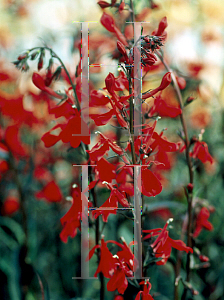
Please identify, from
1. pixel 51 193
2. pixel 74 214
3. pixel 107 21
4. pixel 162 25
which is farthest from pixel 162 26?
pixel 51 193

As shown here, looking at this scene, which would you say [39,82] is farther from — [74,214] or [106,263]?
[106,263]

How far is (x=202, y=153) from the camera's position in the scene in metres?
0.65

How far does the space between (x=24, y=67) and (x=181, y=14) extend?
68.6 inches

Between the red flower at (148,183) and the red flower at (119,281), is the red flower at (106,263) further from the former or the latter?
the red flower at (148,183)

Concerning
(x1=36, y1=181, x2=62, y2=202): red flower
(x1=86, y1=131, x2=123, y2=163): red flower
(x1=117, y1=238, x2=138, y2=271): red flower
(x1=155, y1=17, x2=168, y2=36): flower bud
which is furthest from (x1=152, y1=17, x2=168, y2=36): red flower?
(x1=36, y1=181, x2=62, y2=202): red flower

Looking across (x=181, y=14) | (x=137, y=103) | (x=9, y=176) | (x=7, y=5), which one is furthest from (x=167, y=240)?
(x=181, y=14)

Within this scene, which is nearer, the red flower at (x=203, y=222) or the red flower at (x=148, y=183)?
→ the red flower at (x=148, y=183)

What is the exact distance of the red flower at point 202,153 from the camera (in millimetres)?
644

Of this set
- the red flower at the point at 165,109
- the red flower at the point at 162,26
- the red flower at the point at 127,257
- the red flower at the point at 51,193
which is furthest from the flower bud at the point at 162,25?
the red flower at the point at 51,193

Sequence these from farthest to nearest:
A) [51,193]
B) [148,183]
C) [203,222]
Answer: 1. [51,193]
2. [203,222]
3. [148,183]

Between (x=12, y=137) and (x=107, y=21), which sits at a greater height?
(x=107, y=21)

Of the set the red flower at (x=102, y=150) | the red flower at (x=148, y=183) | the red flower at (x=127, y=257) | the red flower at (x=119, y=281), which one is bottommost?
the red flower at (x=119, y=281)

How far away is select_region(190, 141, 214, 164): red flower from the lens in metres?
0.64

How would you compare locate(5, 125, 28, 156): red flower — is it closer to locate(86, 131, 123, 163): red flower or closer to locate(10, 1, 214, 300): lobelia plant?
locate(10, 1, 214, 300): lobelia plant
